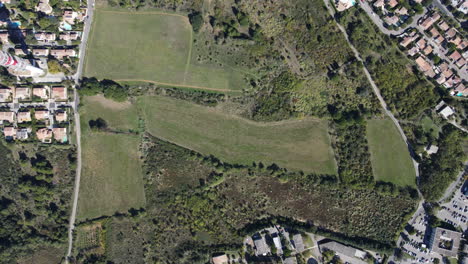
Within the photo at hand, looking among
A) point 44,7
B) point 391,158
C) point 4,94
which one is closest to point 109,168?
point 4,94

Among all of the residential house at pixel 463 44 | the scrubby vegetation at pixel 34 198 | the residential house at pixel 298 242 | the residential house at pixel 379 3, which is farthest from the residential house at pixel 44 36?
the residential house at pixel 463 44

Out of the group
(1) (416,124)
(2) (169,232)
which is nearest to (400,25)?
(1) (416,124)

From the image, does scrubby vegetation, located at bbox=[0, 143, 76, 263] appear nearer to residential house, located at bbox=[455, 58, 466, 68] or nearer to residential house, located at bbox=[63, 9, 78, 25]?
residential house, located at bbox=[63, 9, 78, 25]

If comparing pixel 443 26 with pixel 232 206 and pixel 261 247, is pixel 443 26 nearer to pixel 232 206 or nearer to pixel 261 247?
pixel 232 206

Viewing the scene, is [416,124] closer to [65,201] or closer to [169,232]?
[169,232]

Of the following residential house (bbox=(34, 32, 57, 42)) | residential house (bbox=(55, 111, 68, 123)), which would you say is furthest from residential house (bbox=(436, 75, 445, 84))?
residential house (bbox=(34, 32, 57, 42))

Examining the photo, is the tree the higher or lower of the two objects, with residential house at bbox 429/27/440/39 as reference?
lower
